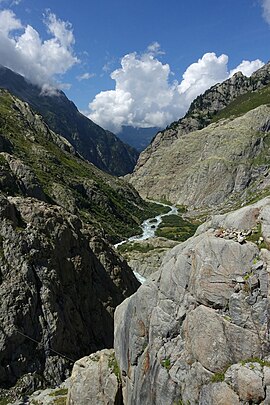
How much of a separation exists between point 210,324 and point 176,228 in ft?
453

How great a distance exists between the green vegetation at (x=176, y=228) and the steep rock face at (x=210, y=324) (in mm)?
109999

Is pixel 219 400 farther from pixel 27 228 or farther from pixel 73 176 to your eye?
pixel 73 176

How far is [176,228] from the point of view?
15538cm

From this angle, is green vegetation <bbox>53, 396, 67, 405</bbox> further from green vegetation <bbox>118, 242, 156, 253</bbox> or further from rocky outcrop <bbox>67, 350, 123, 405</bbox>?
green vegetation <bbox>118, 242, 156, 253</bbox>

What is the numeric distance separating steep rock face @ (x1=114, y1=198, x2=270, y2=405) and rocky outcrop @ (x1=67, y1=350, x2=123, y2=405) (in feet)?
8.46

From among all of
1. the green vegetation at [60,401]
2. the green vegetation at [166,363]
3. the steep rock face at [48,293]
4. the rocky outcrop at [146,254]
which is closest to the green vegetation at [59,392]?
the green vegetation at [60,401]

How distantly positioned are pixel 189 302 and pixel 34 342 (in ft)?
77.4

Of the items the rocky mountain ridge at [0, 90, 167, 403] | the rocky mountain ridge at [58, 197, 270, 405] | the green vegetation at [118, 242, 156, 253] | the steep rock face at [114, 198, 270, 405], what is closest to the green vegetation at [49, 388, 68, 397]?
the rocky mountain ridge at [0, 90, 167, 403]

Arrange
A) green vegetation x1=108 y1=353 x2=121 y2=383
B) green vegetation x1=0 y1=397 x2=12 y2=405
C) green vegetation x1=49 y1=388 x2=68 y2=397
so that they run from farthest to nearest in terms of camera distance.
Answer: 1. green vegetation x1=0 y1=397 x2=12 y2=405
2. green vegetation x1=49 y1=388 x2=68 y2=397
3. green vegetation x1=108 y1=353 x2=121 y2=383

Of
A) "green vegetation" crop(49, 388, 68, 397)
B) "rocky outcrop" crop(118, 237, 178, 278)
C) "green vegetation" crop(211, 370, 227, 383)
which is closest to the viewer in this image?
"green vegetation" crop(211, 370, 227, 383)

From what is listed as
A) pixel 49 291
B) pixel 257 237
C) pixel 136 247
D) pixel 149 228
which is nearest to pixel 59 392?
pixel 49 291

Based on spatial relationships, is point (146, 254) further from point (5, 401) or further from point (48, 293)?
point (5, 401)

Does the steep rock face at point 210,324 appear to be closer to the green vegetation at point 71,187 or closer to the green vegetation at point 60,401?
the green vegetation at point 60,401

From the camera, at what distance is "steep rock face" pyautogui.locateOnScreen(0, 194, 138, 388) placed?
120 ft
